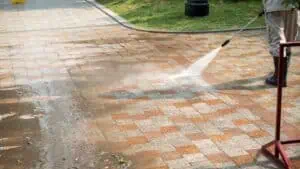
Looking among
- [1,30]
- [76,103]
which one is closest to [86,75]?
[76,103]

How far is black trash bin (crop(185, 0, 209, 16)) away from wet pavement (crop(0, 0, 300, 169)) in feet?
6.65

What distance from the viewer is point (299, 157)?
4.34 meters

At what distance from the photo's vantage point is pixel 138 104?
593 cm

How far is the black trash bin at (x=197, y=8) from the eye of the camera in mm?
11891

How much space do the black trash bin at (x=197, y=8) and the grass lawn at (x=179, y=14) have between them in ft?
0.62

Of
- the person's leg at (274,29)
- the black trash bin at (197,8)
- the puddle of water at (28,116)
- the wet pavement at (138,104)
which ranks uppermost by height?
the person's leg at (274,29)

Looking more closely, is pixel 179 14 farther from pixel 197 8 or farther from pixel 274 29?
pixel 274 29

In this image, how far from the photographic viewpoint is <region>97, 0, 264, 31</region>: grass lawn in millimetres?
11062

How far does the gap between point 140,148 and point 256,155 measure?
3.60 feet

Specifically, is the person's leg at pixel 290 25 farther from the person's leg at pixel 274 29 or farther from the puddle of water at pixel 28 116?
the puddle of water at pixel 28 116

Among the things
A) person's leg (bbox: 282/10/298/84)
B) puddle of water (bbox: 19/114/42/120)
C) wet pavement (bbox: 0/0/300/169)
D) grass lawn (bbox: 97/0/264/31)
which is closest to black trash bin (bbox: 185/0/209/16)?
grass lawn (bbox: 97/0/264/31)

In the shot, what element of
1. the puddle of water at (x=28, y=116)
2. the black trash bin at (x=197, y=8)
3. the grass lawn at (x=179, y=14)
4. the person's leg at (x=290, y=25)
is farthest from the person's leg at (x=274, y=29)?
A: the black trash bin at (x=197, y=8)

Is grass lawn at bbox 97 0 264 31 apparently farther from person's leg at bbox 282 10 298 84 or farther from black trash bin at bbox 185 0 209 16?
person's leg at bbox 282 10 298 84

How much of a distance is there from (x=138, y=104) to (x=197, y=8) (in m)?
6.45
